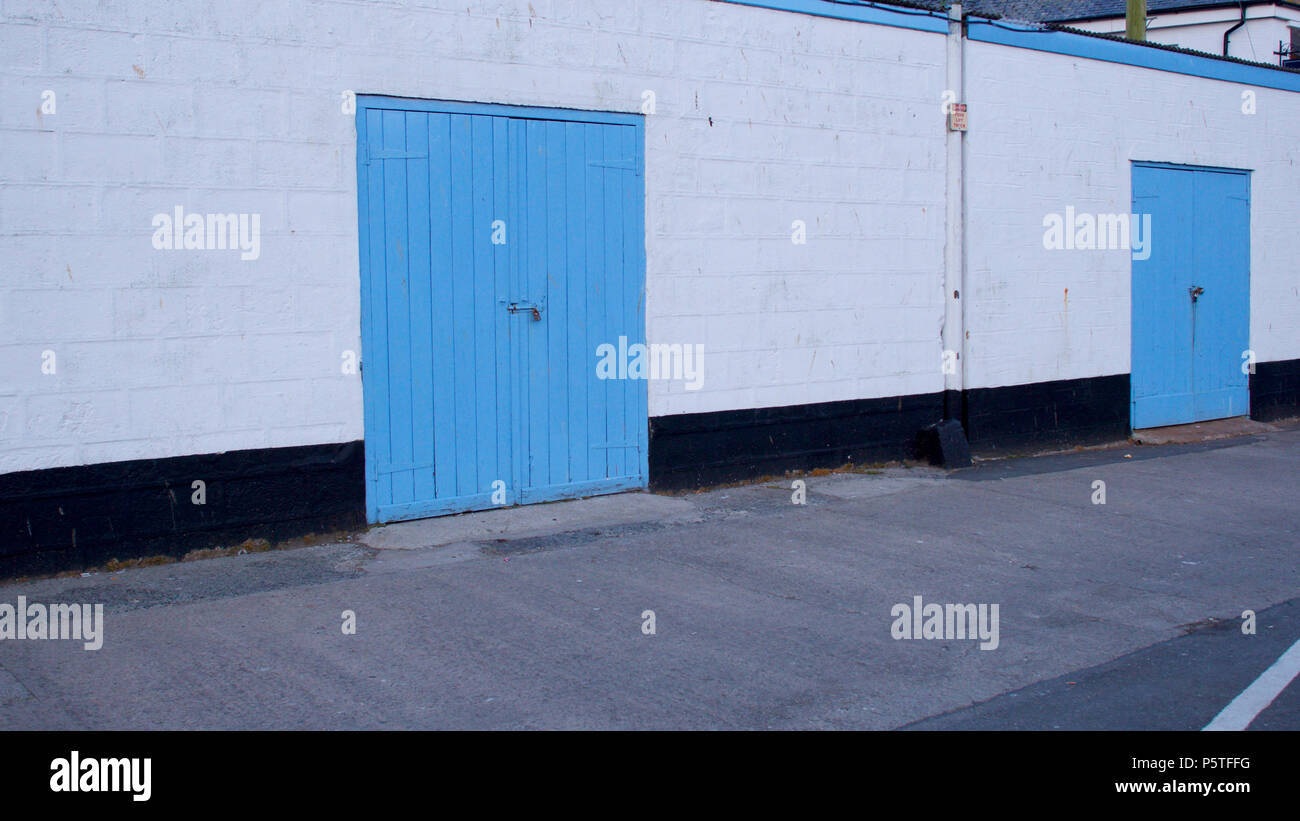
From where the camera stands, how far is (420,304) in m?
7.83

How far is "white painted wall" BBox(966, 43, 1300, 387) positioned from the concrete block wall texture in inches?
61.5

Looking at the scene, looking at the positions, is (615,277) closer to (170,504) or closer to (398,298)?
(398,298)

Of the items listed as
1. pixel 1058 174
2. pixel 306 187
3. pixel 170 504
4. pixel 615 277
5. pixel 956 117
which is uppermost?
pixel 956 117

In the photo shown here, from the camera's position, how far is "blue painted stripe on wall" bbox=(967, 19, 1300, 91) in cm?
1112

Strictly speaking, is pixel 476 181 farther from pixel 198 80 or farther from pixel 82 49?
pixel 82 49

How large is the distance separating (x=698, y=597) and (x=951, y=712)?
192 cm

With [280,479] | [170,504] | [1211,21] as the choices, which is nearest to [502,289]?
[280,479]

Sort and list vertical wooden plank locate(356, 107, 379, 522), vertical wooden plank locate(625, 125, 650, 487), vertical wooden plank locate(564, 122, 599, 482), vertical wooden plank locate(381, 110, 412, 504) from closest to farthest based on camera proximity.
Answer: vertical wooden plank locate(356, 107, 379, 522) < vertical wooden plank locate(381, 110, 412, 504) < vertical wooden plank locate(564, 122, 599, 482) < vertical wooden plank locate(625, 125, 650, 487)

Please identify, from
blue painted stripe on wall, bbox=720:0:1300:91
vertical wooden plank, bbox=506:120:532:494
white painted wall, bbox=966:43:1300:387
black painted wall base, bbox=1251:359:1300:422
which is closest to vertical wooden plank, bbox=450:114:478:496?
vertical wooden plank, bbox=506:120:532:494

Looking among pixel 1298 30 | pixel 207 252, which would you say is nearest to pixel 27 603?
pixel 207 252

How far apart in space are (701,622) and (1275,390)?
11.2 meters

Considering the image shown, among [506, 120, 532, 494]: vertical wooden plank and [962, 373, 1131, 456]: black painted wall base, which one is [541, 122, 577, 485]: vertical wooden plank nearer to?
[506, 120, 532, 494]: vertical wooden plank

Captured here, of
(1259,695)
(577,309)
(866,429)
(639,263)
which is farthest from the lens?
(866,429)
